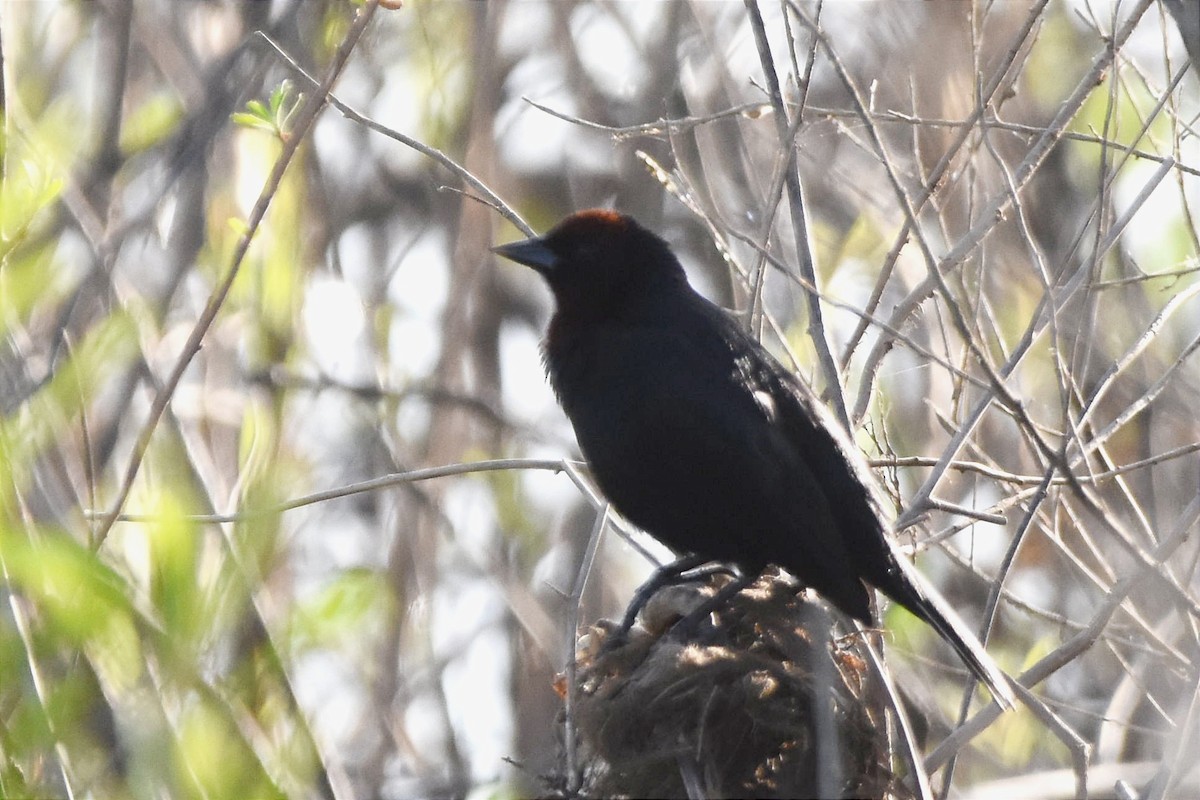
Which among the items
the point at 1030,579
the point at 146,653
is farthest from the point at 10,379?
the point at 1030,579

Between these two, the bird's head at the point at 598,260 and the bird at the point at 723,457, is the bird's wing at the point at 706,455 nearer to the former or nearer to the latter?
the bird at the point at 723,457

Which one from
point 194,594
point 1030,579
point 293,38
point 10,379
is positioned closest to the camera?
point 194,594

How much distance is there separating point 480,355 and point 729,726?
3.40 meters

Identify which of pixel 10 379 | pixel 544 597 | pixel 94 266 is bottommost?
pixel 544 597

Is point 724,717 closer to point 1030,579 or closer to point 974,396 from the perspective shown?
point 974,396

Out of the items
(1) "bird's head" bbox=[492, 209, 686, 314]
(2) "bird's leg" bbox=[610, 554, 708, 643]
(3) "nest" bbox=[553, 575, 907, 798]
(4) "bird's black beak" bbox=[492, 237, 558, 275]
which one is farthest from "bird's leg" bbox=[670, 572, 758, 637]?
(4) "bird's black beak" bbox=[492, 237, 558, 275]

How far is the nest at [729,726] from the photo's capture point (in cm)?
281

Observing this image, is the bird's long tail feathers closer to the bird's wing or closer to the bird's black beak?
the bird's wing

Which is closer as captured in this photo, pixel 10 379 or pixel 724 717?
pixel 724 717

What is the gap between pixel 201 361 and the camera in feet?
15.4

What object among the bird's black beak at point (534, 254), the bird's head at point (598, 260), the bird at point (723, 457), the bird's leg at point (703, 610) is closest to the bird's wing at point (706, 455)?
the bird at point (723, 457)

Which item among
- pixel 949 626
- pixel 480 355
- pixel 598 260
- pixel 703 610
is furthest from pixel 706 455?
pixel 480 355

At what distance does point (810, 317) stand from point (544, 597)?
2.96 meters

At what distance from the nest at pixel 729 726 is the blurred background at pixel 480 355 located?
0.18 meters
